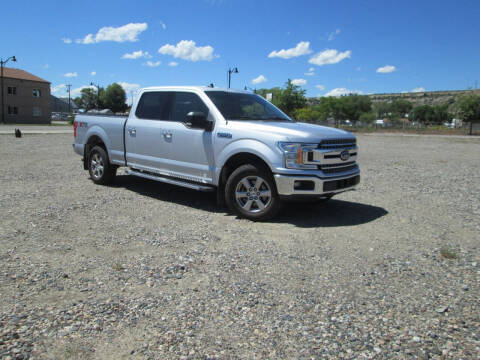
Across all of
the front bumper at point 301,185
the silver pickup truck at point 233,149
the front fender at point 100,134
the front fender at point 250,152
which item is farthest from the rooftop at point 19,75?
the front bumper at point 301,185

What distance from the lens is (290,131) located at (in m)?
5.33

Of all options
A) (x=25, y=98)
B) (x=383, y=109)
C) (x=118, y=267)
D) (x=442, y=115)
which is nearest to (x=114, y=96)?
(x=25, y=98)

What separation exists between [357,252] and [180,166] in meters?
3.21

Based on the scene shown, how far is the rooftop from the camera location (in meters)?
59.9

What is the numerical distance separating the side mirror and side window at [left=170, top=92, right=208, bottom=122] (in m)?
0.27

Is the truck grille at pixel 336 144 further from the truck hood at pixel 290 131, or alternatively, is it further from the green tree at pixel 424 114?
the green tree at pixel 424 114

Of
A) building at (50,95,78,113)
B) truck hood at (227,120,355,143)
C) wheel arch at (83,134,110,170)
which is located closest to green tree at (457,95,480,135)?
truck hood at (227,120,355,143)

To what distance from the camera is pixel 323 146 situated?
5.40 m

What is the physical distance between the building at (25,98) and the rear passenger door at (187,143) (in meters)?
60.4

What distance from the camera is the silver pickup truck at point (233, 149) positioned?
5.29m

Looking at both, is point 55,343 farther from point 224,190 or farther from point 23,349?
point 224,190

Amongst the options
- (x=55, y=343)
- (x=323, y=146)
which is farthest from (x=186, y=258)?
(x=323, y=146)

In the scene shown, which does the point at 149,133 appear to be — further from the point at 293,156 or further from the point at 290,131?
the point at 293,156

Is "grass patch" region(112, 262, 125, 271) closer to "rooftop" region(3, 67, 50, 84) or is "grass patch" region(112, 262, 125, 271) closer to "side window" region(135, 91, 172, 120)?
"side window" region(135, 91, 172, 120)
